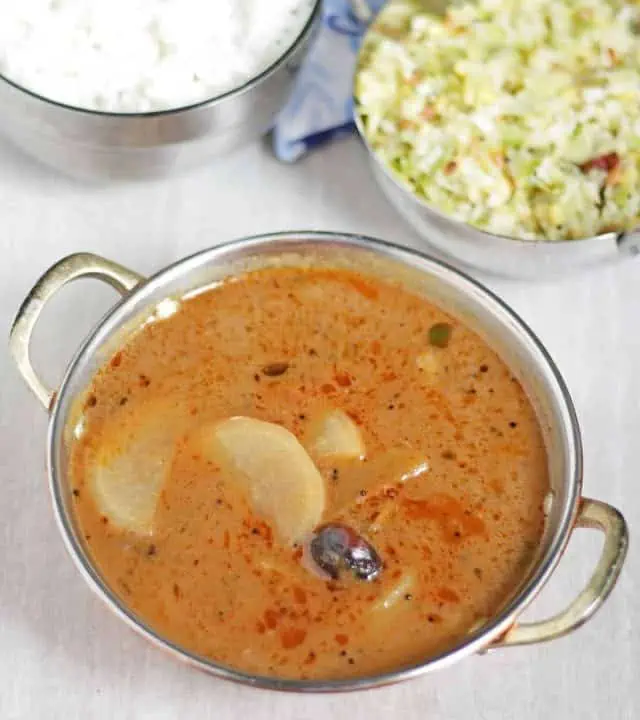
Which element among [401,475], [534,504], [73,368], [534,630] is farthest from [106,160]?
[534,630]

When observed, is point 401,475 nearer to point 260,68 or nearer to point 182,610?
point 182,610

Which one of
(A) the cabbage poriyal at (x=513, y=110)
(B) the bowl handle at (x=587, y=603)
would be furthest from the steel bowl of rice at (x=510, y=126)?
(B) the bowl handle at (x=587, y=603)

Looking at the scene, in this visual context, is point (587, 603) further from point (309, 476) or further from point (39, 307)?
point (39, 307)

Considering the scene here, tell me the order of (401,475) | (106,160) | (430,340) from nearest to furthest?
(401,475)
(430,340)
(106,160)

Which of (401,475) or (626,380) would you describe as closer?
(401,475)

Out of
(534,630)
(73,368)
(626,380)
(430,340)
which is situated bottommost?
(626,380)
